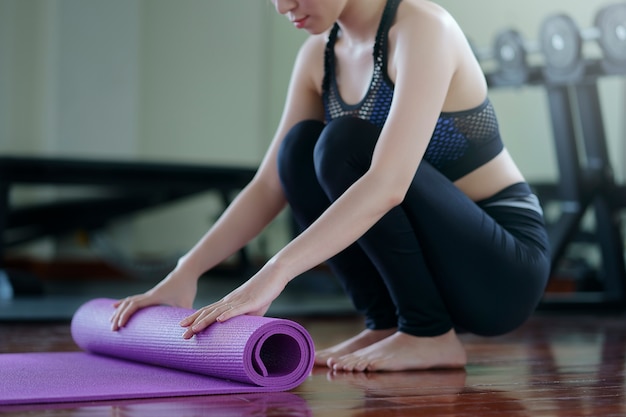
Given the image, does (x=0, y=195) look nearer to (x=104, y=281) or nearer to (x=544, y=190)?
(x=104, y=281)

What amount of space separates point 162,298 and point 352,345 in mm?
372

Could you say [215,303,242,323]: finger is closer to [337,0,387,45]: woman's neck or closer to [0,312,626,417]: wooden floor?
[0,312,626,417]: wooden floor

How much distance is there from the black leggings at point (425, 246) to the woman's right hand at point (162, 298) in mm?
242

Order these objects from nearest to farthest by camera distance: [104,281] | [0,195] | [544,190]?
1. [0,195]
2. [544,190]
3. [104,281]

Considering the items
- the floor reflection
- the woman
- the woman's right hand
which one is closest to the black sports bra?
the woman

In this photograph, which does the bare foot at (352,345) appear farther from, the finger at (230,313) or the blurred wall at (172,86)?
the blurred wall at (172,86)

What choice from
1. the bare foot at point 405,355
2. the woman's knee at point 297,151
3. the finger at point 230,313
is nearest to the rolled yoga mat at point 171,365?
the finger at point 230,313

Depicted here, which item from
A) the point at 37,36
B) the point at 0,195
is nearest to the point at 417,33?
the point at 0,195

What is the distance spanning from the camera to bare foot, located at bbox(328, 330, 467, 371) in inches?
58.7

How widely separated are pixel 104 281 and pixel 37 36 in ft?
4.57

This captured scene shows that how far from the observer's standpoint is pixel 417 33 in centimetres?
142

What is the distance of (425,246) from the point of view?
58.3 inches

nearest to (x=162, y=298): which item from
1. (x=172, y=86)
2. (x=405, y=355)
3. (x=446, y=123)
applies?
(x=405, y=355)

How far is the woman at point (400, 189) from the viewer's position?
1.39 metres
